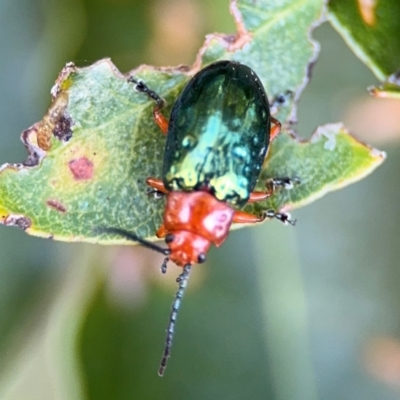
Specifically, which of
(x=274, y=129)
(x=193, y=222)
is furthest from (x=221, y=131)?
(x=193, y=222)

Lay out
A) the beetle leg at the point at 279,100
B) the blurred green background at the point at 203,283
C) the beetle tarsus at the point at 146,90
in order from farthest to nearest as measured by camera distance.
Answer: the blurred green background at the point at 203,283, the beetle leg at the point at 279,100, the beetle tarsus at the point at 146,90

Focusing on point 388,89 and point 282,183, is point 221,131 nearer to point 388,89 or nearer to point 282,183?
point 282,183

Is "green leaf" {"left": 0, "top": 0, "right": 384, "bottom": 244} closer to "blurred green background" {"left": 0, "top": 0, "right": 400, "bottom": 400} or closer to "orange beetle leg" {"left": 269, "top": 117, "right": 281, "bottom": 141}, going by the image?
"orange beetle leg" {"left": 269, "top": 117, "right": 281, "bottom": 141}

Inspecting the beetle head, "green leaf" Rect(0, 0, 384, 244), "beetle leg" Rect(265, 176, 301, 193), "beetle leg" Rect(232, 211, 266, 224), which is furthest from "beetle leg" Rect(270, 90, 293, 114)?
the beetle head

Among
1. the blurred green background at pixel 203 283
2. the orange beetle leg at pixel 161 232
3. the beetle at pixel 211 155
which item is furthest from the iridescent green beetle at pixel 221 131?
the blurred green background at pixel 203 283

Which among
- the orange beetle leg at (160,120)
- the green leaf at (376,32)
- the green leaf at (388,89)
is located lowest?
the orange beetle leg at (160,120)

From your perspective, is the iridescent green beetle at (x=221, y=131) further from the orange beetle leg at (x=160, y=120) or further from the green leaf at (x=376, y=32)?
the green leaf at (x=376, y=32)
